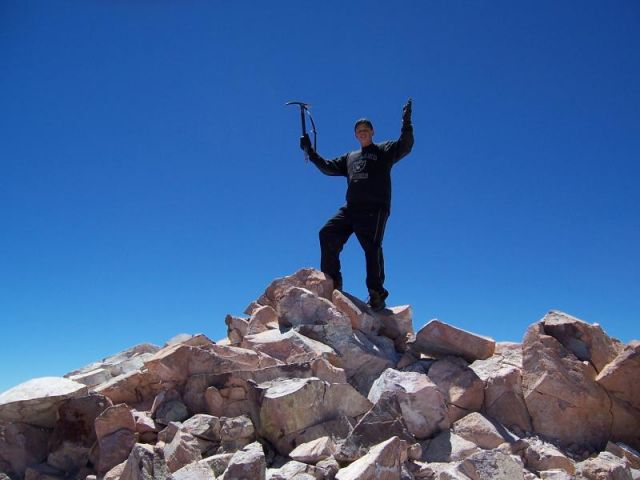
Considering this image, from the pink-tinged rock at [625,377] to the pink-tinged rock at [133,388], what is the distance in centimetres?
644

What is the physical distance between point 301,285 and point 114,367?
3553mm

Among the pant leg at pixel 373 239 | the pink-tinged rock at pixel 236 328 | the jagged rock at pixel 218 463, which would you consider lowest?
the jagged rock at pixel 218 463

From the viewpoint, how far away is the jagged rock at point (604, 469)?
20.5 ft

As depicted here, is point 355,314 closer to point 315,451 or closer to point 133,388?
point 133,388

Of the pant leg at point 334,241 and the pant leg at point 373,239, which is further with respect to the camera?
the pant leg at point 334,241

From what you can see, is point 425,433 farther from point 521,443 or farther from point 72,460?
point 72,460

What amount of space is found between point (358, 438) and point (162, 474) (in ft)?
6.67

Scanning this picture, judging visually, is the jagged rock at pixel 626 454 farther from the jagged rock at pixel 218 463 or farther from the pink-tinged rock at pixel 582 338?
the jagged rock at pixel 218 463

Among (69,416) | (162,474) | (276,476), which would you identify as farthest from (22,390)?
(276,476)

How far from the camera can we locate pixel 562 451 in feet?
23.4

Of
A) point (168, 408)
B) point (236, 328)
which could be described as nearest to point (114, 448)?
point (168, 408)

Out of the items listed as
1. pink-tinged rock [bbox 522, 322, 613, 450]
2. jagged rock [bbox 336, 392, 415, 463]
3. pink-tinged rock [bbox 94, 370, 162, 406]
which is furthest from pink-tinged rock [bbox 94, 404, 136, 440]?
pink-tinged rock [bbox 522, 322, 613, 450]

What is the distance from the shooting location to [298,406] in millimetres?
6355

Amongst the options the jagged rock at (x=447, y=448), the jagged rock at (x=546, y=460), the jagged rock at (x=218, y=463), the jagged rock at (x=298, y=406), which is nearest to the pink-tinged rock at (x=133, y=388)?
the jagged rock at (x=298, y=406)
